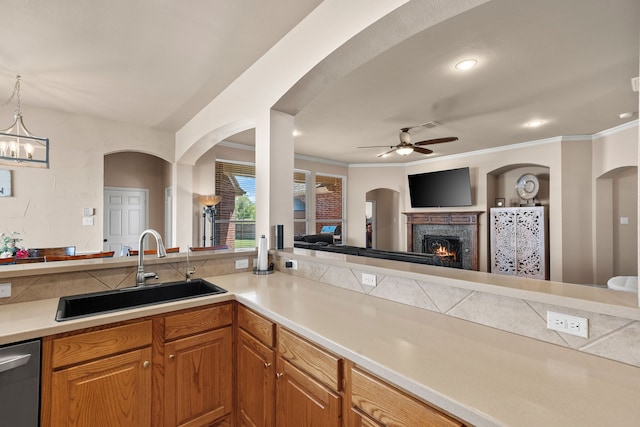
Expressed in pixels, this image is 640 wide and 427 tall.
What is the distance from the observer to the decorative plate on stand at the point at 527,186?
602cm

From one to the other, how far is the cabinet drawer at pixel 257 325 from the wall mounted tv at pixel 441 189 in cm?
612

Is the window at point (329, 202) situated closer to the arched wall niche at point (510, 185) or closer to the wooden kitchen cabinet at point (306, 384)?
the arched wall niche at point (510, 185)

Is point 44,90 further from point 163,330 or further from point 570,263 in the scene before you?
point 570,263

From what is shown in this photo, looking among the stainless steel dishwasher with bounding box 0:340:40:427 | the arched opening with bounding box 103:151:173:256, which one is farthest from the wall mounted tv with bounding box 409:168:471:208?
the stainless steel dishwasher with bounding box 0:340:40:427

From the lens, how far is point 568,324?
1030 mm

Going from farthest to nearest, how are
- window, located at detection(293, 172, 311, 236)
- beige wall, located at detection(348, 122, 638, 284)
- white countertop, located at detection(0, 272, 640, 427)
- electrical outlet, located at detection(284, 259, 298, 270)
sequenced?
1. window, located at detection(293, 172, 311, 236)
2. beige wall, located at detection(348, 122, 638, 284)
3. electrical outlet, located at detection(284, 259, 298, 270)
4. white countertop, located at detection(0, 272, 640, 427)

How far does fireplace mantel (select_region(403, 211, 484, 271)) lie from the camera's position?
6.53 meters

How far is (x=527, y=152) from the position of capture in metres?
5.78

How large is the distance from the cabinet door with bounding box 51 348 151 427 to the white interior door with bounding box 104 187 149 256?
513cm

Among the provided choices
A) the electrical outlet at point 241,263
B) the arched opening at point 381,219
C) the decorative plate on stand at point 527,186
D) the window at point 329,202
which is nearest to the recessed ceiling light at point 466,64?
the electrical outlet at point 241,263

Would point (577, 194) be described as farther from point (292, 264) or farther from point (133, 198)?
point (133, 198)

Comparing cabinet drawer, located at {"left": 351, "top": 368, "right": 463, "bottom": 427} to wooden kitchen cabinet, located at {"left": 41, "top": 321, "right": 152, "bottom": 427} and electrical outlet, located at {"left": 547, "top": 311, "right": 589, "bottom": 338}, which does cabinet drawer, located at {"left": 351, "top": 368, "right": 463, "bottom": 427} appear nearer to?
electrical outlet, located at {"left": 547, "top": 311, "right": 589, "bottom": 338}

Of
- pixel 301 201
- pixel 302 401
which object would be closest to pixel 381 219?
pixel 301 201

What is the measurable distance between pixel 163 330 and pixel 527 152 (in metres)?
6.68
